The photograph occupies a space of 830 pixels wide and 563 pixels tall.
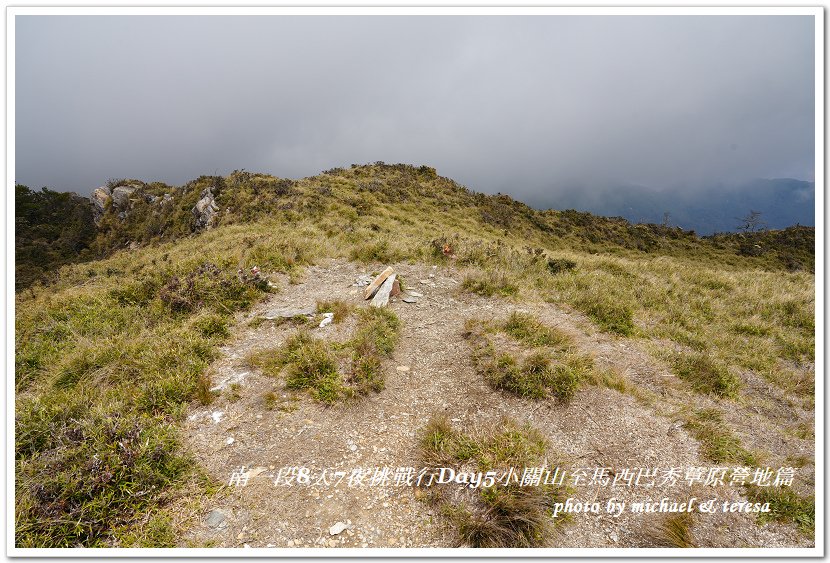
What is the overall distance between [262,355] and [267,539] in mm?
3618

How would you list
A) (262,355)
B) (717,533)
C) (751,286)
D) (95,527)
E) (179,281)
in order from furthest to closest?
(751,286) < (179,281) < (262,355) < (717,533) < (95,527)

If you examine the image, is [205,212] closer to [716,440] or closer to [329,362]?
[329,362]

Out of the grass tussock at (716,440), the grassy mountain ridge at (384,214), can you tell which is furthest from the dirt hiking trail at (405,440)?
the grassy mountain ridge at (384,214)

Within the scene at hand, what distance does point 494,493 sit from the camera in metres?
3.88

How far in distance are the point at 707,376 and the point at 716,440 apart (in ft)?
8.86

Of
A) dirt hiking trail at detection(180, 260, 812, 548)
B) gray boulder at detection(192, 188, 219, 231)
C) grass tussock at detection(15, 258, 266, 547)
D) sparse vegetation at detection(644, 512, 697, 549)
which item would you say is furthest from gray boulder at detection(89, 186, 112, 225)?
sparse vegetation at detection(644, 512, 697, 549)

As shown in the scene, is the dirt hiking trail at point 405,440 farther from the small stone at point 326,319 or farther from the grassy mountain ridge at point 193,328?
the grassy mountain ridge at point 193,328

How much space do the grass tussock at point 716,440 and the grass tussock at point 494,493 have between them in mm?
2477

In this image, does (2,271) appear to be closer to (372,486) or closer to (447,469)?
(372,486)

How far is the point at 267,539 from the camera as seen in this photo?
3580mm

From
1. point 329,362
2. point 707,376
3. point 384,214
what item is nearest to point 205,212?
point 384,214

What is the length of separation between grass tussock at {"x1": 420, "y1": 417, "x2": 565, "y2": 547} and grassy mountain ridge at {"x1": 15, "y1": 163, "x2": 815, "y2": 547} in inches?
115

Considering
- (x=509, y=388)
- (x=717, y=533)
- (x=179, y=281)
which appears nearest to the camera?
(x=717, y=533)
